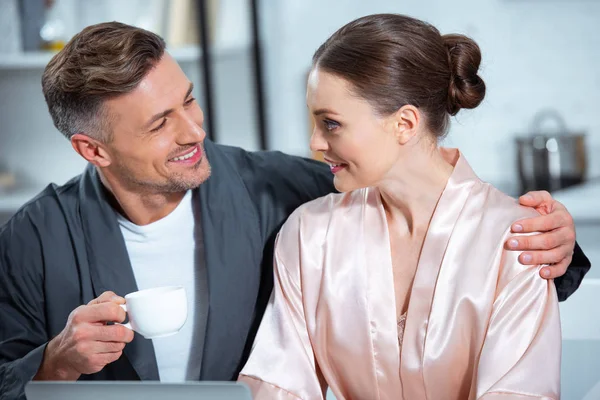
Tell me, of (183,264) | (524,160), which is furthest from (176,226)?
(524,160)

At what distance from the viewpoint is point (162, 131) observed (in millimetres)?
1744

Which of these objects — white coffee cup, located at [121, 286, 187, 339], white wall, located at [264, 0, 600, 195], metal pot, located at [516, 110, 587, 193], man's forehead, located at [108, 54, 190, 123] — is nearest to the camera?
white coffee cup, located at [121, 286, 187, 339]

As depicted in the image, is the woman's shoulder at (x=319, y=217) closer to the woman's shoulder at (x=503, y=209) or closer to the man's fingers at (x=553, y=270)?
the woman's shoulder at (x=503, y=209)

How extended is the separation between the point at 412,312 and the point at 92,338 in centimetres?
55

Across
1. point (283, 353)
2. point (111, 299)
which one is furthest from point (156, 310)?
point (283, 353)

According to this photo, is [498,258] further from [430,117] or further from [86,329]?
Result: [86,329]

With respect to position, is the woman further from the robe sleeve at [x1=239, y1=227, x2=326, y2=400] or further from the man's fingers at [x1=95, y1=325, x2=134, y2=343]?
the man's fingers at [x1=95, y1=325, x2=134, y2=343]

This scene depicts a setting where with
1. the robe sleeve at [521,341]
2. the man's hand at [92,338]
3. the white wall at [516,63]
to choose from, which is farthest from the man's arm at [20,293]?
the white wall at [516,63]

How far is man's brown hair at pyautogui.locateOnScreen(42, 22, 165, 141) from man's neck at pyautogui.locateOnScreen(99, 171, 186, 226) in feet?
0.40

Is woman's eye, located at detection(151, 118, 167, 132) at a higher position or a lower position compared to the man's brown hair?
lower

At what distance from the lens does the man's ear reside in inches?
71.8

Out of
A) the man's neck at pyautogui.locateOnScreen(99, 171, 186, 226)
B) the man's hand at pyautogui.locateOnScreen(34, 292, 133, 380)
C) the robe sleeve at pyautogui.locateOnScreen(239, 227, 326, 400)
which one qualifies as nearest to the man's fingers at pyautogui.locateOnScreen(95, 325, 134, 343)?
the man's hand at pyautogui.locateOnScreen(34, 292, 133, 380)

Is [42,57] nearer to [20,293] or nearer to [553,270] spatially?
[20,293]

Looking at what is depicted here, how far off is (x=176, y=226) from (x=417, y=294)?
23.5 inches
